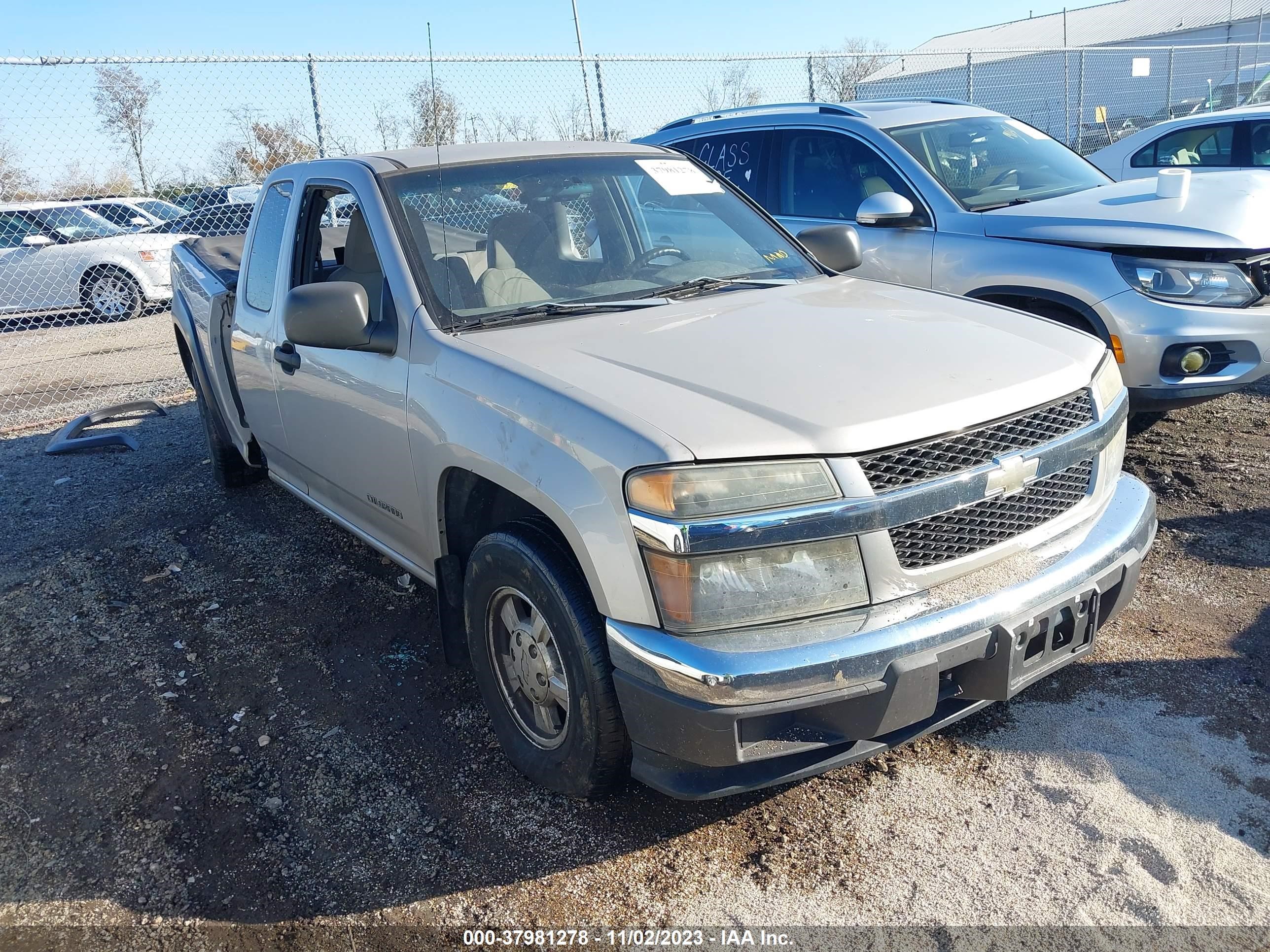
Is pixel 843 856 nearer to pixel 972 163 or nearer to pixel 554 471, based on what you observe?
pixel 554 471

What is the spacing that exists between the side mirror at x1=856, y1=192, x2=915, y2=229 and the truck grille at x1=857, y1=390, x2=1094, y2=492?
272cm

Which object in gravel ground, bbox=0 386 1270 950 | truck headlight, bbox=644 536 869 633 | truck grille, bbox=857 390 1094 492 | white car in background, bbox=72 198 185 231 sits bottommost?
gravel ground, bbox=0 386 1270 950

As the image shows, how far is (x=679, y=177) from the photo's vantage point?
410cm

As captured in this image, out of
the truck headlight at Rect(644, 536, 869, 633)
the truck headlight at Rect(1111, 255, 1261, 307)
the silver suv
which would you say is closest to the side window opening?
the truck headlight at Rect(644, 536, 869, 633)

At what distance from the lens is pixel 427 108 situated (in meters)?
6.21

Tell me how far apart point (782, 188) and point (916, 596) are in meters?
4.40

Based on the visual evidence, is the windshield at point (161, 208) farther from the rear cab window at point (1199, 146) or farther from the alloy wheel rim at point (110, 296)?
the rear cab window at point (1199, 146)

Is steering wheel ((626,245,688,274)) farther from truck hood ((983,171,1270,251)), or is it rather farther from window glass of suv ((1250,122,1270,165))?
window glass of suv ((1250,122,1270,165))

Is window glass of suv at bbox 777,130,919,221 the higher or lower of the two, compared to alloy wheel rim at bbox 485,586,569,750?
higher

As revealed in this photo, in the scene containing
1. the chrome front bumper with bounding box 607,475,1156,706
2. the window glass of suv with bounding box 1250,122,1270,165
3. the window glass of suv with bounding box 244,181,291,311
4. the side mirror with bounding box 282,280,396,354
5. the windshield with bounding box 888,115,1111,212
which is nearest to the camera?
the chrome front bumper with bounding box 607,475,1156,706

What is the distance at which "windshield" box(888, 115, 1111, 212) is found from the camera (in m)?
5.63

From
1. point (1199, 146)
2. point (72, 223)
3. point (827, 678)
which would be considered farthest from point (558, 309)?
point (72, 223)

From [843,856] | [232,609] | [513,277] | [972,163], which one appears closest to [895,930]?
[843,856]

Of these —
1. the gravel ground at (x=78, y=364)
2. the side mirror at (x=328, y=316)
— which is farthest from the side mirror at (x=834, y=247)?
the gravel ground at (x=78, y=364)
